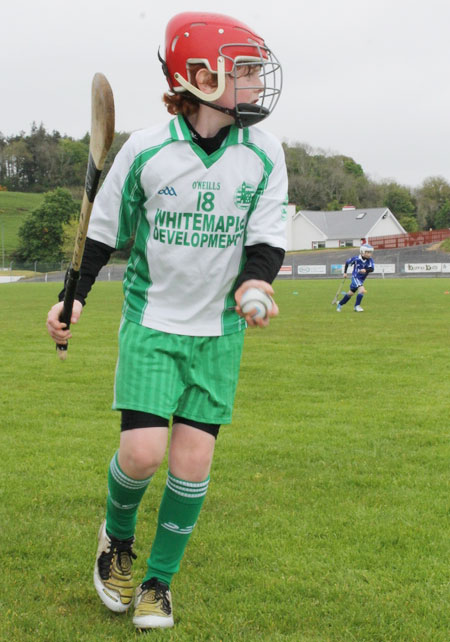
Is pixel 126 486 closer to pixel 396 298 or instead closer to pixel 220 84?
pixel 220 84

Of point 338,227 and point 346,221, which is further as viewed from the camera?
point 346,221

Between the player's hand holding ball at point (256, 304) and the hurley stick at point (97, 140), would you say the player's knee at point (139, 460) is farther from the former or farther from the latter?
the hurley stick at point (97, 140)

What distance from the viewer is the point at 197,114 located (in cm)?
345

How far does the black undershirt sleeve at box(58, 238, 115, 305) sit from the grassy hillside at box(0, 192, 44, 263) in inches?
3560

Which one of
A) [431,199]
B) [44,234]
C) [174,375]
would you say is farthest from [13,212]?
[174,375]

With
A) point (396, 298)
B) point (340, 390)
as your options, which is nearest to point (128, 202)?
point (340, 390)

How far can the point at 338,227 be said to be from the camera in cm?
10388

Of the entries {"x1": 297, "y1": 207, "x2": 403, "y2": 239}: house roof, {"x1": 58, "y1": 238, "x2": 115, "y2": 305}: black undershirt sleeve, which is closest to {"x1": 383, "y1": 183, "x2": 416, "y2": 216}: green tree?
{"x1": 297, "y1": 207, "x2": 403, "y2": 239}: house roof

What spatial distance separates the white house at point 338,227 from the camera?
101438 millimetres

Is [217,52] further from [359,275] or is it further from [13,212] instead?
[13,212]

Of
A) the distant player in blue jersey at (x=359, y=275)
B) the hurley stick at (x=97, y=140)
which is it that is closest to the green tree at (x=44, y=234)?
the distant player in blue jersey at (x=359, y=275)

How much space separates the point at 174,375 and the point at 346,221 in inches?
4060

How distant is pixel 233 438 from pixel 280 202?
3653 mm

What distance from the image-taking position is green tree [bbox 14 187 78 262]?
276 feet
